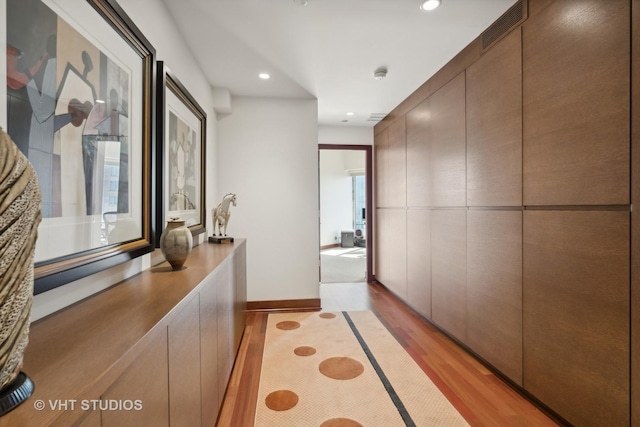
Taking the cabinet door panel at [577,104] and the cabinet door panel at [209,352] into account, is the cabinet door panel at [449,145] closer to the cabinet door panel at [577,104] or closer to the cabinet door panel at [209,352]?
the cabinet door panel at [577,104]

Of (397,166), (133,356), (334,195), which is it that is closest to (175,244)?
(133,356)

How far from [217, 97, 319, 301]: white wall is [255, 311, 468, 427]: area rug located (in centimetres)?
73

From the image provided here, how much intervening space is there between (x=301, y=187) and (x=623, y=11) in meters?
2.88

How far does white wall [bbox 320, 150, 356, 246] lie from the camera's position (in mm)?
9156

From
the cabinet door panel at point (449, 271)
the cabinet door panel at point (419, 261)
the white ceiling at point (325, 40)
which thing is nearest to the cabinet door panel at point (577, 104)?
the white ceiling at point (325, 40)

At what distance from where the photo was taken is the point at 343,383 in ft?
6.82

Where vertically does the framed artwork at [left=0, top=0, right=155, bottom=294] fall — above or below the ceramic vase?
above

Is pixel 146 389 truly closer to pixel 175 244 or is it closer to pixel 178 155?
pixel 175 244

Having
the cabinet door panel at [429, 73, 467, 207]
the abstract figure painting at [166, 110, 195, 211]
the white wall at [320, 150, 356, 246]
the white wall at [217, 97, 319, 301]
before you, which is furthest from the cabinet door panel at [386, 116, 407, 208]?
the white wall at [320, 150, 356, 246]

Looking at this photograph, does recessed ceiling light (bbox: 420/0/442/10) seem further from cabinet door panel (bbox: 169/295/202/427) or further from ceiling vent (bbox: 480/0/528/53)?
cabinet door panel (bbox: 169/295/202/427)

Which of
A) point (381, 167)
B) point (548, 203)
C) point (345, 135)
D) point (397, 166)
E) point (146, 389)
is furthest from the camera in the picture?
point (345, 135)

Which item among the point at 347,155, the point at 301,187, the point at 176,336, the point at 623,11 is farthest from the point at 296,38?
the point at 347,155

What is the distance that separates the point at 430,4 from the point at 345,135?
2.98 metres

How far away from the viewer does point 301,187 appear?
11.9 ft
